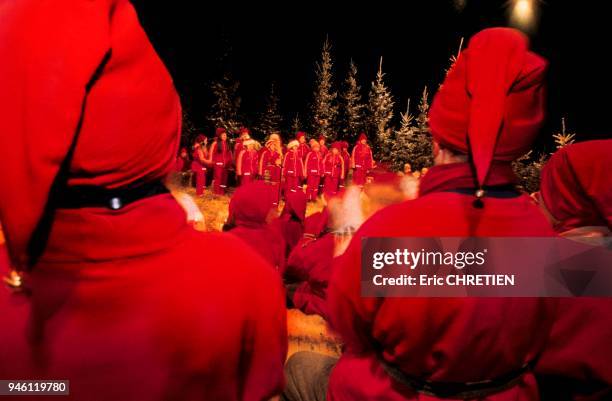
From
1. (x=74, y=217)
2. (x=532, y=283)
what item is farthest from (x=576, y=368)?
(x=74, y=217)

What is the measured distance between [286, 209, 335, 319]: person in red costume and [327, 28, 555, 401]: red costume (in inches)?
110

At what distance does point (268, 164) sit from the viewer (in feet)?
52.8

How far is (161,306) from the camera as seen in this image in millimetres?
1087

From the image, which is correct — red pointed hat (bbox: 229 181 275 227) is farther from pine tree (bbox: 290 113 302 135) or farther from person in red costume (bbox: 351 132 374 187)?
pine tree (bbox: 290 113 302 135)

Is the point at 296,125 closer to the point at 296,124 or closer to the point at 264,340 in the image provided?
the point at 296,124

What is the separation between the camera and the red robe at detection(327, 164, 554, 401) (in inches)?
58.9

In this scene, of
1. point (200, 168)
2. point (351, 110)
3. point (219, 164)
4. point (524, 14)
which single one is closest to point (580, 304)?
point (524, 14)

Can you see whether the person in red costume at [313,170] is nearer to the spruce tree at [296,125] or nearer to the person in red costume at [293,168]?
the person in red costume at [293,168]

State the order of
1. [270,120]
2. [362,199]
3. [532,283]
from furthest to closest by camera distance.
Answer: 1. [270,120]
2. [362,199]
3. [532,283]

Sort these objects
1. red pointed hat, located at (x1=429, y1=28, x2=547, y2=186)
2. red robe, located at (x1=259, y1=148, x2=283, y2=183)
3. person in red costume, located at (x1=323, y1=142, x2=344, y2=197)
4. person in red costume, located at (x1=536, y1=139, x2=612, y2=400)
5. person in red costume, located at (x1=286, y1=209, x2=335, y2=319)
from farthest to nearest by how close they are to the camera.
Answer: person in red costume, located at (x1=323, y1=142, x2=344, y2=197)
red robe, located at (x1=259, y1=148, x2=283, y2=183)
person in red costume, located at (x1=286, y1=209, x2=335, y2=319)
person in red costume, located at (x1=536, y1=139, x2=612, y2=400)
red pointed hat, located at (x1=429, y1=28, x2=547, y2=186)

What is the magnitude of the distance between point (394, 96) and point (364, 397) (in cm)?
2425

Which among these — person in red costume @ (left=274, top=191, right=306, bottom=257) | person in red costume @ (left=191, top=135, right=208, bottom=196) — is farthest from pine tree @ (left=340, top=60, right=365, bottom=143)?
person in red costume @ (left=274, top=191, right=306, bottom=257)

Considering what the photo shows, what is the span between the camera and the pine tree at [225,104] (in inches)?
753

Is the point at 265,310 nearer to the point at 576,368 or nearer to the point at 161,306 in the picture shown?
the point at 161,306
